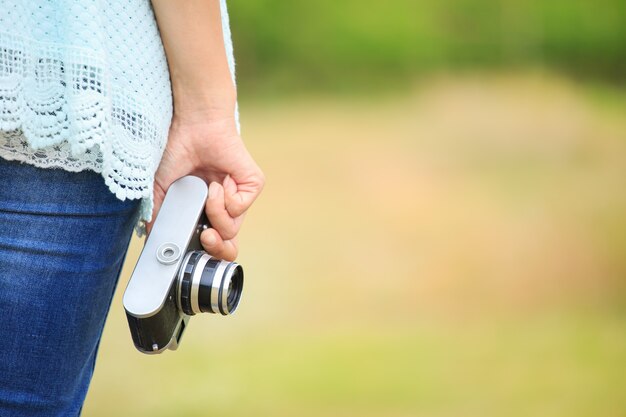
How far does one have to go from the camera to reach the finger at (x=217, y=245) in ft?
2.49

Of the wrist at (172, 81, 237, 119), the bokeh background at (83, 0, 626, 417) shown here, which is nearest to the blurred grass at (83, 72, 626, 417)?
the bokeh background at (83, 0, 626, 417)

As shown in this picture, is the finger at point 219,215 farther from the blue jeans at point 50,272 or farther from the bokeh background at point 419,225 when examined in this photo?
the bokeh background at point 419,225

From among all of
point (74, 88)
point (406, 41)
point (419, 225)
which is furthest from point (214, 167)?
point (406, 41)

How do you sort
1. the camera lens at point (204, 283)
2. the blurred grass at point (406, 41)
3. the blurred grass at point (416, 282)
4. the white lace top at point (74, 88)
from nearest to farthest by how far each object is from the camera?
the white lace top at point (74, 88) → the camera lens at point (204, 283) → the blurred grass at point (416, 282) → the blurred grass at point (406, 41)

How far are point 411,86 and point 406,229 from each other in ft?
6.95

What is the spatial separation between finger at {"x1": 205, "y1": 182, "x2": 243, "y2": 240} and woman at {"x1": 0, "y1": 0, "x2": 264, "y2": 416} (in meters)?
0.07

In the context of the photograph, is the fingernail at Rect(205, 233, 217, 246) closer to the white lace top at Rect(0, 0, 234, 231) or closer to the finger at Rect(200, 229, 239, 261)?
the finger at Rect(200, 229, 239, 261)

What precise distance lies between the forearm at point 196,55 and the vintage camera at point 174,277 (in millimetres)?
68

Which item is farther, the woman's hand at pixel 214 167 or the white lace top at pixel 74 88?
the woman's hand at pixel 214 167

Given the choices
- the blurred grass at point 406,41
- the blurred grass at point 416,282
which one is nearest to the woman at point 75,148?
the blurred grass at point 416,282

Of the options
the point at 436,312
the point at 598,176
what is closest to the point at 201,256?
the point at 436,312

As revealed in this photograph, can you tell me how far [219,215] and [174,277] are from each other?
8 cm

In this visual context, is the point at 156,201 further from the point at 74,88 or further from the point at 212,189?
the point at 74,88

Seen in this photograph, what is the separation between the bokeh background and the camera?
208cm
